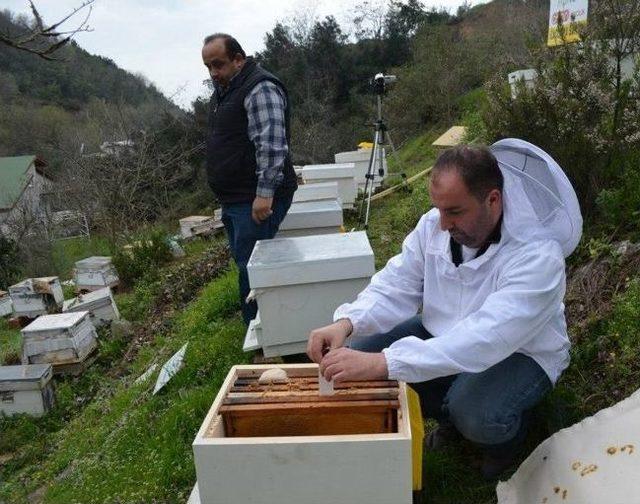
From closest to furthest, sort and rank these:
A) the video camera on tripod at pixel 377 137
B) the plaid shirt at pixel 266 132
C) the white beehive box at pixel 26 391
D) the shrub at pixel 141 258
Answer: the plaid shirt at pixel 266 132 < the white beehive box at pixel 26 391 < the video camera on tripod at pixel 377 137 < the shrub at pixel 141 258

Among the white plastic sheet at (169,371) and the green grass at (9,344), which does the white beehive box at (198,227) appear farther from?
the white plastic sheet at (169,371)

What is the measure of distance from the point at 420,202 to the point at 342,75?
20.5 m

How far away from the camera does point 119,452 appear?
334cm

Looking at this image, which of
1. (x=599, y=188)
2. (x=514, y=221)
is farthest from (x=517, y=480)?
(x=599, y=188)

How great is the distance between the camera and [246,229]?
3611 millimetres

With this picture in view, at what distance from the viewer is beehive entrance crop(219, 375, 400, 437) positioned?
71.6 inches

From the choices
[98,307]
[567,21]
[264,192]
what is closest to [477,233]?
[264,192]

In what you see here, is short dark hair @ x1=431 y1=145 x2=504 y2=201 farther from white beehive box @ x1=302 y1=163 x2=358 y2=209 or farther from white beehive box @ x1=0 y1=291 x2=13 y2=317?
white beehive box @ x1=0 y1=291 x2=13 y2=317

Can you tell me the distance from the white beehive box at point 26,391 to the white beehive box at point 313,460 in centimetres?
471

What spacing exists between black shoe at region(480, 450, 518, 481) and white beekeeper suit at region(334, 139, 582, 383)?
372 mm

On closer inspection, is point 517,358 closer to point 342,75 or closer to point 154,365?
point 154,365

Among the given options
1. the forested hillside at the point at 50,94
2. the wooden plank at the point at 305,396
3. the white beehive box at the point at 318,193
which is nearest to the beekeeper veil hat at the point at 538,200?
the wooden plank at the point at 305,396

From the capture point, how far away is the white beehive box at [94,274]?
958 centimetres

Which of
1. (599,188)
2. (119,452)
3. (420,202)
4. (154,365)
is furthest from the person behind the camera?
(420,202)
